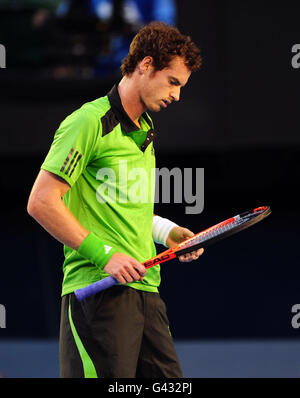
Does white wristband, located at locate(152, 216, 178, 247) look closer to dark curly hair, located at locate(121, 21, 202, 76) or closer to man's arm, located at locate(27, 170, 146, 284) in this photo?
man's arm, located at locate(27, 170, 146, 284)

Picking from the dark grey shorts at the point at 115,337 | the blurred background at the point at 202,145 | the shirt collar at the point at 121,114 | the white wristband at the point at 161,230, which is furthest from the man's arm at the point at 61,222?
the blurred background at the point at 202,145

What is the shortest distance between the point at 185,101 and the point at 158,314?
3.73 metres

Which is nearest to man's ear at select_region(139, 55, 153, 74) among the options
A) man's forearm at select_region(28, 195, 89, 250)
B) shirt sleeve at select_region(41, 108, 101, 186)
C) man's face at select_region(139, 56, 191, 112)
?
man's face at select_region(139, 56, 191, 112)

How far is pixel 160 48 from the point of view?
2.45 m

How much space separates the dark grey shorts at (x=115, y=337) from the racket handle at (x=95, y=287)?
3 centimetres

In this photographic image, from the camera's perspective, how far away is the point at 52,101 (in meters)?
6.26

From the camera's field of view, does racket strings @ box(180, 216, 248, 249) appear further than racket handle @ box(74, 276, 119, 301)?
Yes

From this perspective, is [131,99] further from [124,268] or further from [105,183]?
[124,268]

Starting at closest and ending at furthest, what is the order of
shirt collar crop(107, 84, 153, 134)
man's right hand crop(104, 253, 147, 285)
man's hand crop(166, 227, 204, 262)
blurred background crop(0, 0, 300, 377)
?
man's right hand crop(104, 253, 147, 285)
shirt collar crop(107, 84, 153, 134)
man's hand crop(166, 227, 204, 262)
blurred background crop(0, 0, 300, 377)

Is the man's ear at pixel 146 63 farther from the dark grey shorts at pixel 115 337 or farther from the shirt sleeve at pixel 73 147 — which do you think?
the dark grey shorts at pixel 115 337

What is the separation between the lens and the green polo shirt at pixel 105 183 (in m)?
2.32

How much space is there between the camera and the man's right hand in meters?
2.26

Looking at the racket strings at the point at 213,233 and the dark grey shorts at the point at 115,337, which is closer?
the dark grey shorts at the point at 115,337

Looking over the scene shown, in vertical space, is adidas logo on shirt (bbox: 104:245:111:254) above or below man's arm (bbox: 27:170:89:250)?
below
